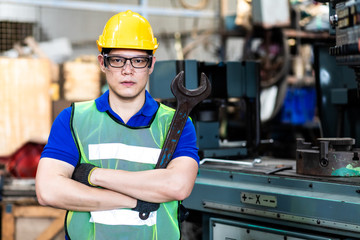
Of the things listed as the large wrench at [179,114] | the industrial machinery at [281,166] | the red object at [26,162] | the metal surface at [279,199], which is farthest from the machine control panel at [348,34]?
the red object at [26,162]

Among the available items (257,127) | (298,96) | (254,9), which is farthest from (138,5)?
(257,127)

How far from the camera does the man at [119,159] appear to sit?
174 cm

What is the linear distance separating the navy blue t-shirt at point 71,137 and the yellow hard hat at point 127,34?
202 millimetres

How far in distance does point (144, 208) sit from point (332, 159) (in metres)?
0.95

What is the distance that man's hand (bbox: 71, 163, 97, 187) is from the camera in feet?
5.78

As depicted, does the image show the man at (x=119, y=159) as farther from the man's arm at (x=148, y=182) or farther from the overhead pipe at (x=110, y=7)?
the overhead pipe at (x=110, y=7)

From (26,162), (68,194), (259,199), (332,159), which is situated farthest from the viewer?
(26,162)

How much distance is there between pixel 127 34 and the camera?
1870 millimetres

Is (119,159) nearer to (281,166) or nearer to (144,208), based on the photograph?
(144,208)

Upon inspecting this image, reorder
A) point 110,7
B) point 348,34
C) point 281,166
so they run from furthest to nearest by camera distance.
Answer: point 110,7 → point 281,166 → point 348,34

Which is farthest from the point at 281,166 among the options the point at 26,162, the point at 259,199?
the point at 26,162

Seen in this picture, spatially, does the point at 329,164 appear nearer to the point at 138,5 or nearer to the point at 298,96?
the point at 298,96

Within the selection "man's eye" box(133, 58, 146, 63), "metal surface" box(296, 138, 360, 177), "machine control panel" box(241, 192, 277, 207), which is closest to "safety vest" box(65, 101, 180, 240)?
"man's eye" box(133, 58, 146, 63)

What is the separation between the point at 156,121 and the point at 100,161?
0.25m
